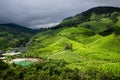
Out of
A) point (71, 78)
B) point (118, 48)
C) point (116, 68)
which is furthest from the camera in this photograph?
point (118, 48)

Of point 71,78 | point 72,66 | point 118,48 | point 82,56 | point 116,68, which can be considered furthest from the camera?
point 118,48

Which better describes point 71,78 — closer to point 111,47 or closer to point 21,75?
point 21,75

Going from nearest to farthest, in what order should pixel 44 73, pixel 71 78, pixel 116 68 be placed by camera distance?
1. pixel 71 78
2. pixel 44 73
3. pixel 116 68

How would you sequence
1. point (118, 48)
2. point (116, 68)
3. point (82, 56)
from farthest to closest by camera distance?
point (118, 48) < point (82, 56) < point (116, 68)

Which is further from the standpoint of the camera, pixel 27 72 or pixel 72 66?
pixel 72 66

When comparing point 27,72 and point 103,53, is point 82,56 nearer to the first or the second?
point 103,53

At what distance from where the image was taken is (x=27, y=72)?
122750mm

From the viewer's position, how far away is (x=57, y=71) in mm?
126125

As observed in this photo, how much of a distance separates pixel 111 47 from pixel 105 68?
6843 cm

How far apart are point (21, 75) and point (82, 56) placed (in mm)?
65983

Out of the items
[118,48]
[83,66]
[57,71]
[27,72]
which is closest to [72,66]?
[83,66]

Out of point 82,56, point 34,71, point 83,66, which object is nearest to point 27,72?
point 34,71

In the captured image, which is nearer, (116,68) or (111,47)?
(116,68)

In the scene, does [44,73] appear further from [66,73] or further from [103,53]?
[103,53]
